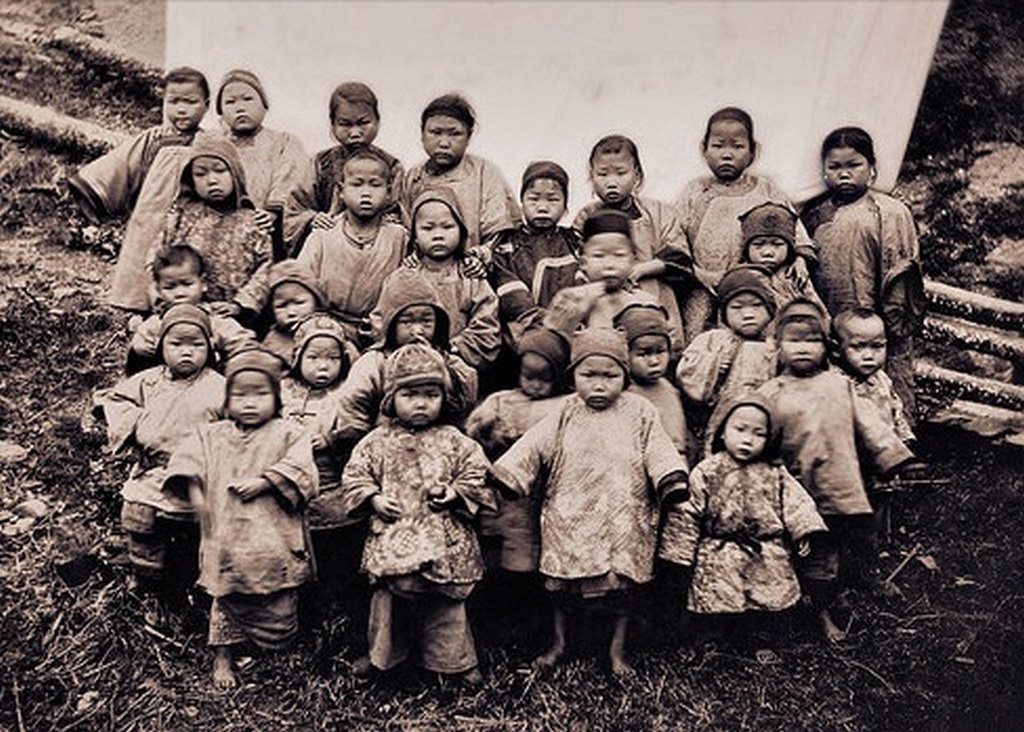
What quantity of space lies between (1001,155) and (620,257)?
8.29ft

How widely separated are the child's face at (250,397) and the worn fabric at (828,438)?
1.28 meters

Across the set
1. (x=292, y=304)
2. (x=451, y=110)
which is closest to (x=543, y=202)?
(x=451, y=110)

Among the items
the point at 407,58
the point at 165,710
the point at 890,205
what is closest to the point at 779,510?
the point at 890,205

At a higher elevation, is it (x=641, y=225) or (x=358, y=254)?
(x=641, y=225)

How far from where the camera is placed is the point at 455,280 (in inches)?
145

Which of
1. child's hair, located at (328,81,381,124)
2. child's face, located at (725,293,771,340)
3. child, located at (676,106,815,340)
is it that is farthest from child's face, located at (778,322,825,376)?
child's hair, located at (328,81,381,124)

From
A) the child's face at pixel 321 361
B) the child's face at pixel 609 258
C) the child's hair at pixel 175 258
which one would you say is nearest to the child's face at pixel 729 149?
the child's face at pixel 609 258

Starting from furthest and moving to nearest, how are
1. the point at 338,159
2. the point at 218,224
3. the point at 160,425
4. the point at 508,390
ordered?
the point at 338,159, the point at 218,224, the point at 508,390, the point at 160,425

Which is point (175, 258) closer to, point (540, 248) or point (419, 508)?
point (540, 248)

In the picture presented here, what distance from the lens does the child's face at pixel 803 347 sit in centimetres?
342

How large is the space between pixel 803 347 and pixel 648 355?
40 centimetres

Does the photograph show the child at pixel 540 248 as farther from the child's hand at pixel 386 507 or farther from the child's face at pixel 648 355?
the child's hand at pixel 386 507

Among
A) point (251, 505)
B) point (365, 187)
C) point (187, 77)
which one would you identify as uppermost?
point (187, 77)

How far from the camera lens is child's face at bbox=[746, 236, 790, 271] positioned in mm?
3762
